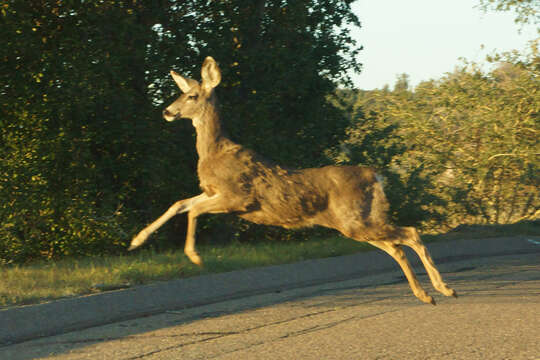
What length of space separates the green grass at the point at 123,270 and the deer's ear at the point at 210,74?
8.38ft

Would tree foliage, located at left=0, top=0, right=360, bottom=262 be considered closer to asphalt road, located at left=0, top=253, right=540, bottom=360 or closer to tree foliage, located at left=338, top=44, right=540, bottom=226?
tree foliage, located at left=338, top=44, right=540, bottom=226

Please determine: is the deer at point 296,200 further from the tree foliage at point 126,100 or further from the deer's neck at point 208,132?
the tree foliage at point 126,100

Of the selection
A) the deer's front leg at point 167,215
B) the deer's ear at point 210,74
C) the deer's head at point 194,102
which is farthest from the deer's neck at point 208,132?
the deer's front leg at point 167,215

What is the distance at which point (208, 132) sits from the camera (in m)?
8.02

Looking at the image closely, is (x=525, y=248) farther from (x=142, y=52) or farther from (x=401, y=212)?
(x=142, y=52)

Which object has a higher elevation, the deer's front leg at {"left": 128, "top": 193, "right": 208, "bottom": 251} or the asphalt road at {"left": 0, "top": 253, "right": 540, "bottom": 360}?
the deer's front leg at {"left": 128, "top": 193, "right": 208, "bottom": 251}

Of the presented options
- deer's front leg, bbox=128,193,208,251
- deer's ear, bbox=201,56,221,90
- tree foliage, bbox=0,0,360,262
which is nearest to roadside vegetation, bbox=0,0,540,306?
tree foliage, bbox=0,0,360,262

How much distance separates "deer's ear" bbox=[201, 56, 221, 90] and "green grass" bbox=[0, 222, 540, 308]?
2554 mm

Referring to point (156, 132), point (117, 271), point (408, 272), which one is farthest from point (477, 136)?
point (117, 271)

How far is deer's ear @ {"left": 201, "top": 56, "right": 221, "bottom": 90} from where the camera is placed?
25.6 feet

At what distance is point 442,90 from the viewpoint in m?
18.5

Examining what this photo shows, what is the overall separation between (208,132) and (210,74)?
658 millimetres

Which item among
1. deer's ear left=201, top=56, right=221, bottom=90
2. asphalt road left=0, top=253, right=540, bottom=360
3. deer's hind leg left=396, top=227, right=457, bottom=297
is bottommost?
asphalt road left=0, top=253, right=540, bottom=360

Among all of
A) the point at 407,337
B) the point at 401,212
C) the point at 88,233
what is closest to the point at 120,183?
the point at 88,233
